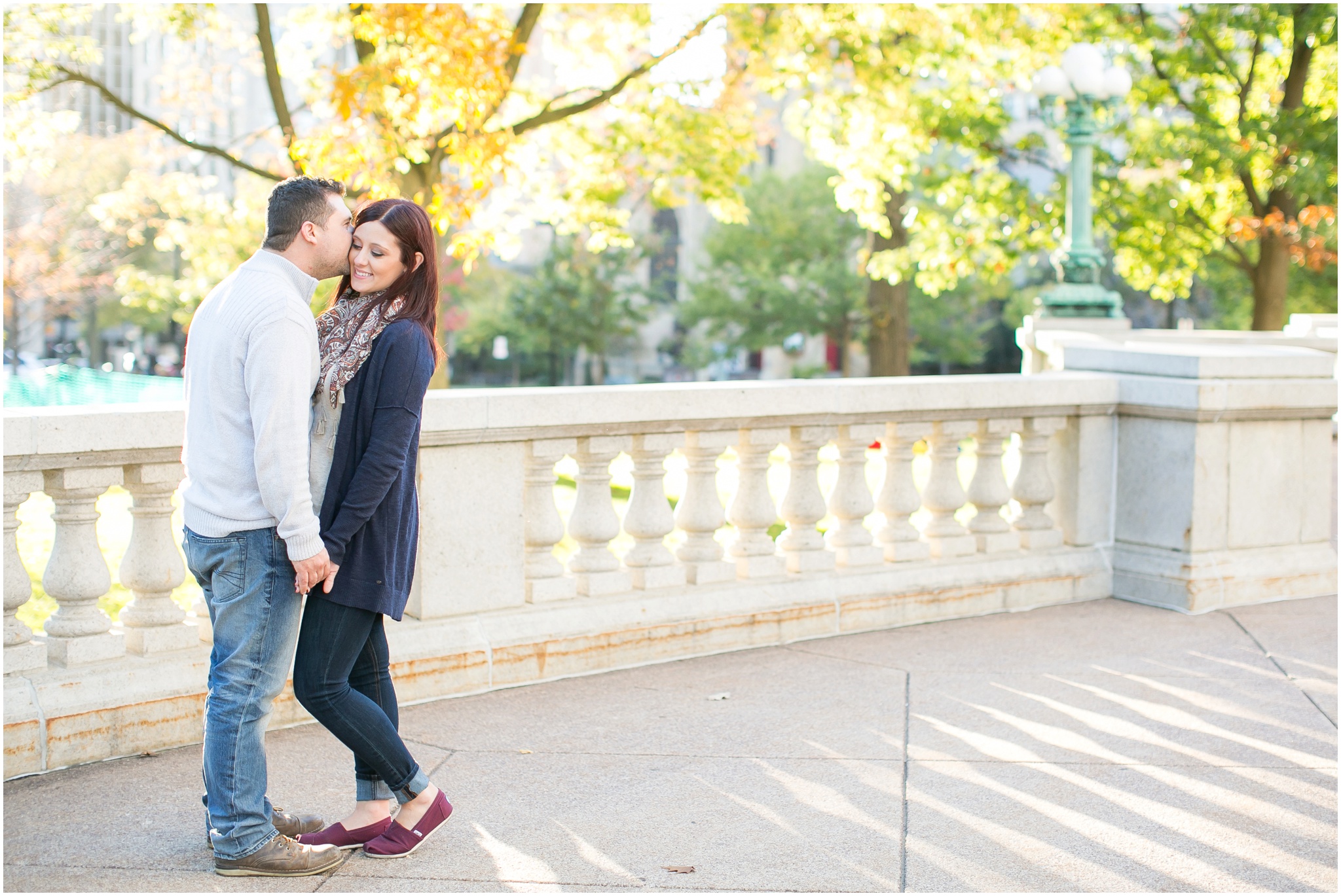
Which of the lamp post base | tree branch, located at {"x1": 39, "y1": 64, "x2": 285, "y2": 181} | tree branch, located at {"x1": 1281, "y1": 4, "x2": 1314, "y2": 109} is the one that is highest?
tree branch, located at {"x1": 1281, "y1": 4, "x2": 1314, "y2": 109}

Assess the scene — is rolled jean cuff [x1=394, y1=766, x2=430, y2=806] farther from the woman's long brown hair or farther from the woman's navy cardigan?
the woman's long brown hair

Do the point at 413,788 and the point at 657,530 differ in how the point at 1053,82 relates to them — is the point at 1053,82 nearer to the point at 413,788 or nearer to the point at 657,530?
the point at 657,530

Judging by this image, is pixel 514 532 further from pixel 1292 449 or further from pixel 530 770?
pixel 1292 449

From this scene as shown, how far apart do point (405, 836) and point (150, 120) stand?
12.1 m

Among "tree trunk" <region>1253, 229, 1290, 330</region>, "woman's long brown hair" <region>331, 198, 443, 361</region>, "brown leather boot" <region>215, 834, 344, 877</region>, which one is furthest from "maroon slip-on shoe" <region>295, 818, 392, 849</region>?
"tree trunk" <region>1253, 229, 1290, 330</region>

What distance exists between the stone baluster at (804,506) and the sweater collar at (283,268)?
3.02 meters

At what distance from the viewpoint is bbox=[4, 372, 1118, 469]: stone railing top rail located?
4.14 m

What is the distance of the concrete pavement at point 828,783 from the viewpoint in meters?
3.52

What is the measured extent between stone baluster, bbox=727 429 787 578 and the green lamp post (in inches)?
311

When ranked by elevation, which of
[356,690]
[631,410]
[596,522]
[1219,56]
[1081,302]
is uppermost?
[1219,56]

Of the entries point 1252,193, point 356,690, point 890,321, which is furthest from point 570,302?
point 356,690

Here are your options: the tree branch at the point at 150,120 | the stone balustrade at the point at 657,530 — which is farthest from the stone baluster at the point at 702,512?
the tree branch at the point at 150,120

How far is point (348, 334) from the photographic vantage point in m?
3.48

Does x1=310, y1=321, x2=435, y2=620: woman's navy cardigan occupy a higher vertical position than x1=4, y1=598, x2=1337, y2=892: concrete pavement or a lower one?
higher
